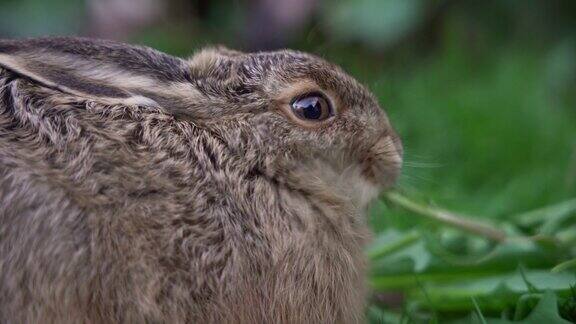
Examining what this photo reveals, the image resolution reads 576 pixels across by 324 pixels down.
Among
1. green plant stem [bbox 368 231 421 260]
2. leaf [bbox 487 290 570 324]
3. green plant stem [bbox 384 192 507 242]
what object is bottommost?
leaf [bbox 487 290 570 324]

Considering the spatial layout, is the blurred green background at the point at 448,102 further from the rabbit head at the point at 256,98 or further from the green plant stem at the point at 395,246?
the rabbit head at the point at 256,98

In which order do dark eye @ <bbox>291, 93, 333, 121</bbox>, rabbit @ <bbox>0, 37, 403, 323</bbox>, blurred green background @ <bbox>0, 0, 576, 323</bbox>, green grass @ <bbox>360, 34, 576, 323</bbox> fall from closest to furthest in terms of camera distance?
1. rabbit @ <bbox>0, 37, 403, 323</bbox>
2. dark eye @ <bbox>291, 93, 333, 121</bbox>
3. green grass @ <bbox>360, 34, 576, 323</bbox>
4. blurred green background @ <bbox>0, 0, 576, 323</bbox>

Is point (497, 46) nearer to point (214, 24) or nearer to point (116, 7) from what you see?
point (214, 24)

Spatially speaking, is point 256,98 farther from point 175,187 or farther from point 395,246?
point 395,246

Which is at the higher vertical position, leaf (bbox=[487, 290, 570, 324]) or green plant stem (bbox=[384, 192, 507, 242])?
green plant stem (bbox=[384, 192, 507, 242])

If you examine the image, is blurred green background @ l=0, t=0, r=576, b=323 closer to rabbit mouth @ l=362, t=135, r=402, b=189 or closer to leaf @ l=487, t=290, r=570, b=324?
leaf @ l=487, t=290, r=570, b=324

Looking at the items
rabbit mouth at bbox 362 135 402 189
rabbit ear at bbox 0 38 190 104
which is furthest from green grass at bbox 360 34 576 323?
rabbit ear at bbox 0 38 190 104

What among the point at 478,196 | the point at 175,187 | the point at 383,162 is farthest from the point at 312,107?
the point at 478,196
